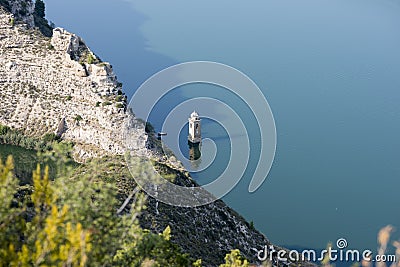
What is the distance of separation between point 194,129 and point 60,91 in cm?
973

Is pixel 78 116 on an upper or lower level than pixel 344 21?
lower

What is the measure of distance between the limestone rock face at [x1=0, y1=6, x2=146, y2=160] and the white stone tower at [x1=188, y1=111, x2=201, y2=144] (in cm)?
882

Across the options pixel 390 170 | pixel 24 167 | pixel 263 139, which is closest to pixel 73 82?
pixel 24 167

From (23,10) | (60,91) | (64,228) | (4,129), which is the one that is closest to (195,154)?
(60,91)

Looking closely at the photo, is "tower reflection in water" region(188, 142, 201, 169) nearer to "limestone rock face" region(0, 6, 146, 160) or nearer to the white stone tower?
the white stone tower

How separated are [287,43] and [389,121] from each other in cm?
1107

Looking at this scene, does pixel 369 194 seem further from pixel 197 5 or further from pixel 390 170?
pixel 197 5

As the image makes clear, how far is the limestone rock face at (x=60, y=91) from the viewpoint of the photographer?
19469mm

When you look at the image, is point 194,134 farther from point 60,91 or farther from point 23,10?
point 60,91

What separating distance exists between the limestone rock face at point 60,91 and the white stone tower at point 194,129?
8818 millimetres

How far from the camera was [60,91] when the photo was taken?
20.6m

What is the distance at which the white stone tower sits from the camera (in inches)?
1161

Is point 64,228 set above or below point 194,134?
below

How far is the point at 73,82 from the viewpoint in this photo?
66.4 ft
